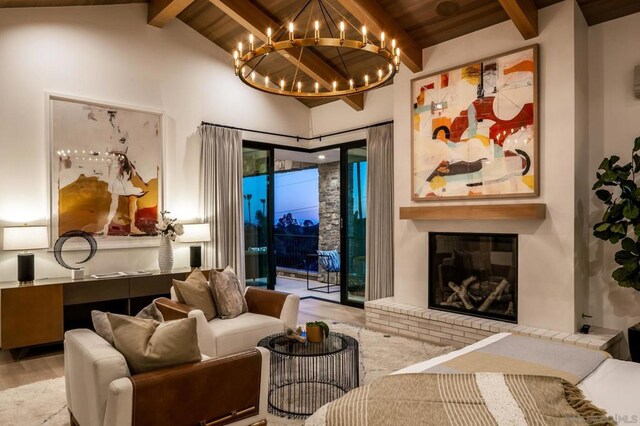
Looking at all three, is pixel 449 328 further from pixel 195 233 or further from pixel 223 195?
pixel 223 195

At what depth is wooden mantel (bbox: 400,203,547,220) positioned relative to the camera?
13.1ft

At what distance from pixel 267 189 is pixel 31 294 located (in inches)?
133

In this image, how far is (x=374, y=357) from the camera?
13.2ft

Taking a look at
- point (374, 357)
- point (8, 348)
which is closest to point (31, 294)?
point (8, 348)

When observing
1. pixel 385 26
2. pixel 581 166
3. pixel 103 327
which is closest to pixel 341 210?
pixel 385 26

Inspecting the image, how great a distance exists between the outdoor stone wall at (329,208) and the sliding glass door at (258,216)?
2.16 meters

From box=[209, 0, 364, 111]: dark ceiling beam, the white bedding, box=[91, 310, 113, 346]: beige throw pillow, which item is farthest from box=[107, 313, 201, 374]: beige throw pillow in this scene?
box=[209, 0, 364, 111]: dark ceiling beam

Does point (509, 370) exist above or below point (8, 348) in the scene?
above

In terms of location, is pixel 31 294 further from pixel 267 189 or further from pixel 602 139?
pixel 602 139

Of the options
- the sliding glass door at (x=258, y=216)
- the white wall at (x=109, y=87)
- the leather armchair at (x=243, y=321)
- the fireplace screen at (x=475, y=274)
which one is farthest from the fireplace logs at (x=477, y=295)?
the white wall at (x=109, y=87)

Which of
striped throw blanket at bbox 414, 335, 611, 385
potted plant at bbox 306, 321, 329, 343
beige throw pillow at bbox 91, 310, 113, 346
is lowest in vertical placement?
potted plant at bbox 306, 321, 329, 343

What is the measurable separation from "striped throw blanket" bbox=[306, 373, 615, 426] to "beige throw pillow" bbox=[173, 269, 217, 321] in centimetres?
239

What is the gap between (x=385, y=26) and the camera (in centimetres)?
452

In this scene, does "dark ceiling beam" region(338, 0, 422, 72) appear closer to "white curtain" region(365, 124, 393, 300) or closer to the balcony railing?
"white curtain" region(365, 124, 393, 300)
